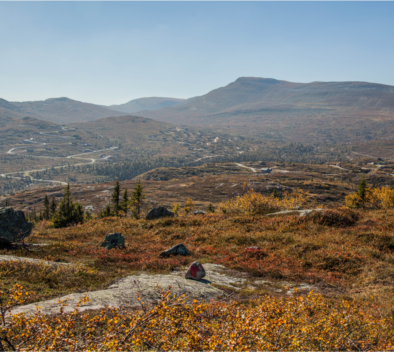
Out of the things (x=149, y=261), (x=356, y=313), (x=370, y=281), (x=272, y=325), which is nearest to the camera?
(x=272, y=325)

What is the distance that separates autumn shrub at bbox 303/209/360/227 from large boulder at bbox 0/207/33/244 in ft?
111

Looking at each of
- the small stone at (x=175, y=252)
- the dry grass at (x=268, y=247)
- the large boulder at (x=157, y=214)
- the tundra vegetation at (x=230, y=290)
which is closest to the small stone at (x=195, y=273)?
the tundra vegetation at (x=230, y=290)

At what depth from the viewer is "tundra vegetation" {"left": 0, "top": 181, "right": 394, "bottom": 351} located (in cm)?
663

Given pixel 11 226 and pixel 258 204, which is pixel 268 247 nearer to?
pixel 11 226

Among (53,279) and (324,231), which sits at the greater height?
(53,279)

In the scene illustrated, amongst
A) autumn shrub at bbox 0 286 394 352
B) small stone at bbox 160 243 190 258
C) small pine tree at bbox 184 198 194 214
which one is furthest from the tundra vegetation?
small pine tree at bbox 184 198 194 214

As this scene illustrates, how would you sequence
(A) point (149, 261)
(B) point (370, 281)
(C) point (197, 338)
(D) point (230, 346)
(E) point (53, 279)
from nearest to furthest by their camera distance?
1. (D) point (230, 346)
2. (C) point (197, 338)
3. (E) point (53, 279)
4. (B) point (370, 281)
5. (A) point (149, 261)

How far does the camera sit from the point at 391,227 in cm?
2814

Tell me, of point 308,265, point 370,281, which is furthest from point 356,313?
point 308,265

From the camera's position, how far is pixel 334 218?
32188 millimetres

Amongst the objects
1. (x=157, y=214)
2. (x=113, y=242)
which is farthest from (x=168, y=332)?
(x=157, y=214)

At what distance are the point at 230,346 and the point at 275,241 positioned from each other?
24.4 meters

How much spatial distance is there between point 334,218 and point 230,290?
2331 centimetres

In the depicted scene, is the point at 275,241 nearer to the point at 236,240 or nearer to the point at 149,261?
the point at 236,240
